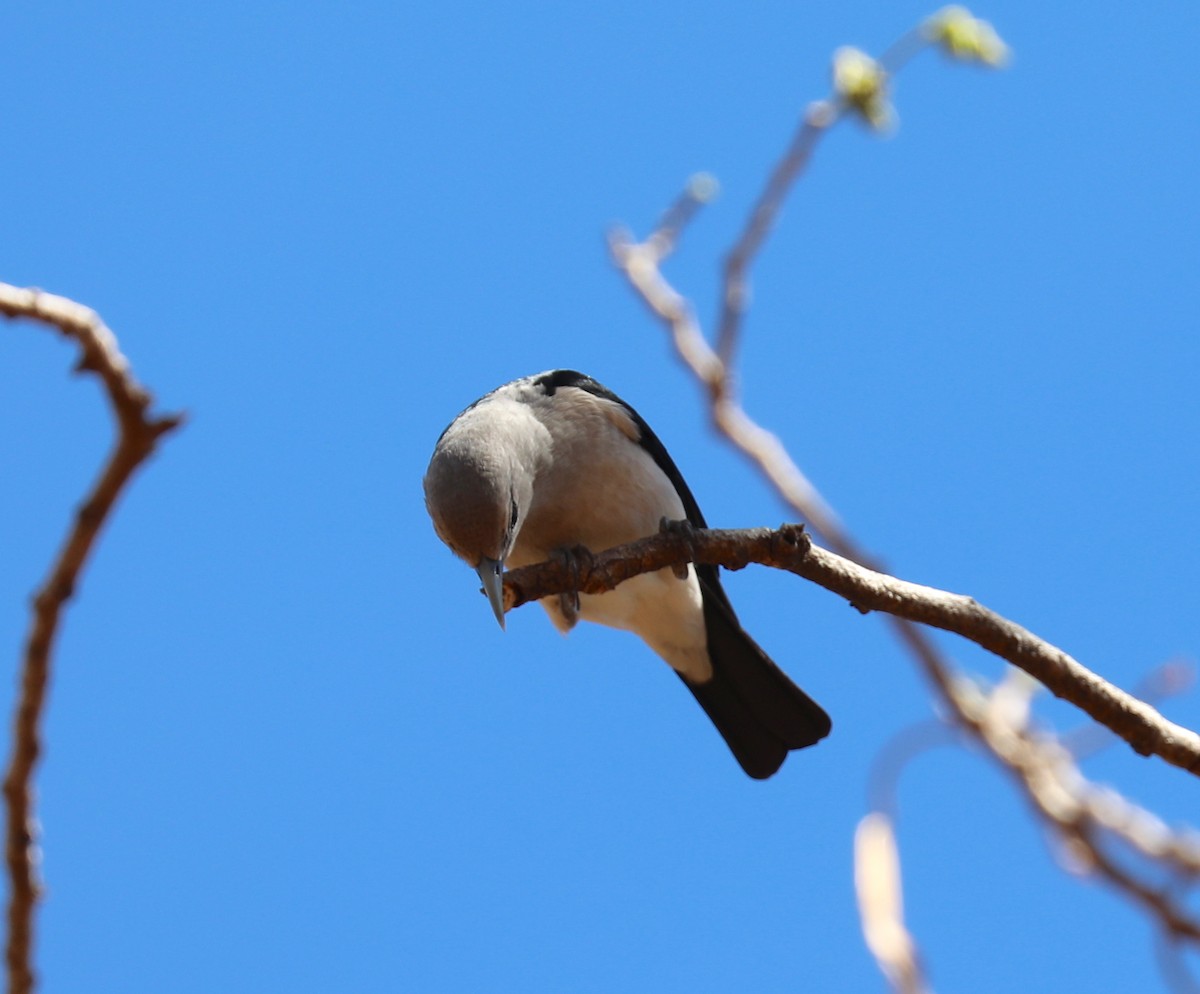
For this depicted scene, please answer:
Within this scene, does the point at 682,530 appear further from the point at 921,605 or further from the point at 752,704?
the point at 752,704

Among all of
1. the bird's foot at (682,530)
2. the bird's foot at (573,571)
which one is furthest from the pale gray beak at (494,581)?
the bird's foot at (682,530)

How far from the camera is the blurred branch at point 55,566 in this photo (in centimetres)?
238

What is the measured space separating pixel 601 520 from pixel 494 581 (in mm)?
1225

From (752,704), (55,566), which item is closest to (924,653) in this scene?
(752,704)

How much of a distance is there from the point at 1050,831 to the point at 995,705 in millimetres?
820

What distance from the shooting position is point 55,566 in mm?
2549

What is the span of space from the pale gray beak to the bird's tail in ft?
6.32

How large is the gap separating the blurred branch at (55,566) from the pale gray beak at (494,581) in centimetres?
263

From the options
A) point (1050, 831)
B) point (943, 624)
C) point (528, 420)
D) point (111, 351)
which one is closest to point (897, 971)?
point (943, 624)

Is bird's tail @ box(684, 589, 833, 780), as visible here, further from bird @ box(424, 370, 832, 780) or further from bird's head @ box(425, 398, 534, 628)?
bird's head @ box(425, 398, 534, 628)

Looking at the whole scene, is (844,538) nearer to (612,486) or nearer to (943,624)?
(612,486)

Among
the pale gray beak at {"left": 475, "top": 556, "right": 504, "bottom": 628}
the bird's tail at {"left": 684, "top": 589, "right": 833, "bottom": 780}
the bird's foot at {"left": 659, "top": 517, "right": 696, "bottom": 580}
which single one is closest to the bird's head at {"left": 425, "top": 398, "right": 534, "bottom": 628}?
the pale gray beak at {"left": 475, "top": 556, "right": 504, "bottom": 628}

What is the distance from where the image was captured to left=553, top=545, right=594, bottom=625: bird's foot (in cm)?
528

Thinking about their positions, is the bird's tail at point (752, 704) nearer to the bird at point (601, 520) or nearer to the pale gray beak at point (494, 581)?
the bird at point (601, 520)
